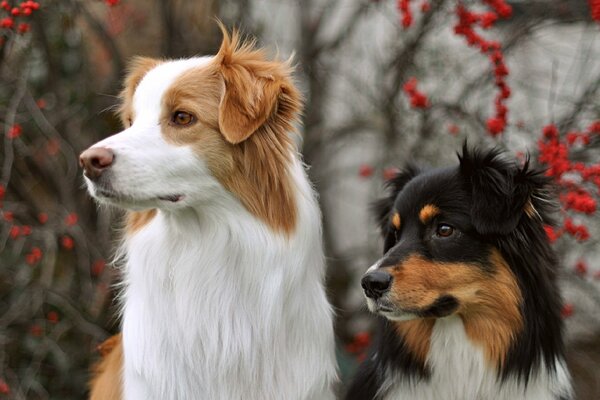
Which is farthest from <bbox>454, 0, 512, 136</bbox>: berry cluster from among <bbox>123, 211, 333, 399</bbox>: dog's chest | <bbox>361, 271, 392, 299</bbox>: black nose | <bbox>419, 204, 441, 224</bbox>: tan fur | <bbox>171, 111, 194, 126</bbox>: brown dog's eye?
<bbox>171, 111, 194, 126</bbox>: brown dog's eye

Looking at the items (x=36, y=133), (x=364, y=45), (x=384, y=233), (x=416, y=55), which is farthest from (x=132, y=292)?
(x=364, y=45)

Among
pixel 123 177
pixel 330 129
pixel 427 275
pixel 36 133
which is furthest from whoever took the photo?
pixel 330 129

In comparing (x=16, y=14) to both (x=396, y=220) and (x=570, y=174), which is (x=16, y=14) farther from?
(x=570, y=174)

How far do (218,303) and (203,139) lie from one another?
754mm

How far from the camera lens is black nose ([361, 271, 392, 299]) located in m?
3.51

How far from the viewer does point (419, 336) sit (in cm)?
376

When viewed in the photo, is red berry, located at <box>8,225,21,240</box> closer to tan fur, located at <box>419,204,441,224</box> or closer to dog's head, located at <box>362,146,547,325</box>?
dog's head, located at <box>362,146,547,325</box>

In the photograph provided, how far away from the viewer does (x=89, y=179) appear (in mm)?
3225

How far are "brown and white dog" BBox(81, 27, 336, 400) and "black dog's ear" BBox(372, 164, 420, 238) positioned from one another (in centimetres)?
62

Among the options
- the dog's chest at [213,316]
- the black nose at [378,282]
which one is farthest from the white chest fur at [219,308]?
the black nose at [378,282]

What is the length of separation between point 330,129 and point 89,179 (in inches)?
141

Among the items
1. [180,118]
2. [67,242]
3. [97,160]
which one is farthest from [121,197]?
[67,242]

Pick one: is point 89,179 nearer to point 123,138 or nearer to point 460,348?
point 123,138

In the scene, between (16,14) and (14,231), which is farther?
(14,231)
